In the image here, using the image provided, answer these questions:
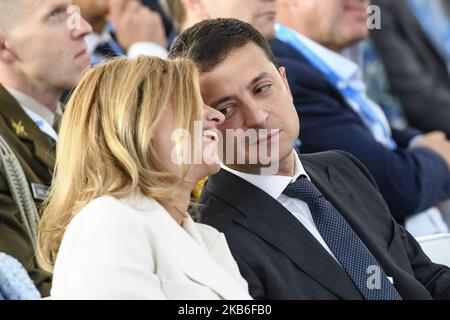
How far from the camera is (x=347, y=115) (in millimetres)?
3623

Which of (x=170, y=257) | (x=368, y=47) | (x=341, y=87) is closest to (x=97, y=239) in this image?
(x=170, y=257)

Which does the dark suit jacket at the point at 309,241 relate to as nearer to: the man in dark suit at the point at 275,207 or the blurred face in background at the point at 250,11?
the man in dark suit at the point at 275,207

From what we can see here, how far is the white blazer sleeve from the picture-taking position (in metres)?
1.70

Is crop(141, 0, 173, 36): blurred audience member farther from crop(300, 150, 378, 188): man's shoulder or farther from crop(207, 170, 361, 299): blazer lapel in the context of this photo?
crop(207, 170, 361, 299): blazer lapel

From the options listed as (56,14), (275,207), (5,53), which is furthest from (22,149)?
(275,207)

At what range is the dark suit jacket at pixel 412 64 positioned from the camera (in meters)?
4.72

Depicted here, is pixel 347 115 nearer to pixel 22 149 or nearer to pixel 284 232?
pixel 22 149

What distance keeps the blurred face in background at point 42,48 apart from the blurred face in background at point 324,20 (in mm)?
1187

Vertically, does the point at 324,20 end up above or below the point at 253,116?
below

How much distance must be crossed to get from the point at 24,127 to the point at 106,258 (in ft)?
4.21

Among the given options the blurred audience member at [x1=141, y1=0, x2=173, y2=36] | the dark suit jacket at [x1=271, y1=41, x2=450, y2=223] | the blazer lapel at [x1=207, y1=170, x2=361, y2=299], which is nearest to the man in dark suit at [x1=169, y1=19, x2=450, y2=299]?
the blazer lapel at [x1=207, y1=170, x2=361, y2=299]

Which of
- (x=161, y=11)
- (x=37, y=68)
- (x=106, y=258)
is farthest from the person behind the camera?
(x=161, y=11)

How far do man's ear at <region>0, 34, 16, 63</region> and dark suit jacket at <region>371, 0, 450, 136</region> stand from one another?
2270mm

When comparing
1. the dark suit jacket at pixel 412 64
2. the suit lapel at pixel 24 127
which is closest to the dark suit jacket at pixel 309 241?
the suit lapel at pixel 24 127
